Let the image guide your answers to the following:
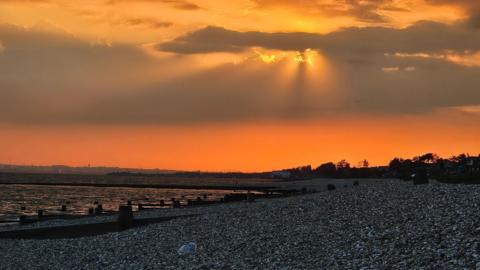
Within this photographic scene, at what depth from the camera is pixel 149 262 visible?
21438 mm

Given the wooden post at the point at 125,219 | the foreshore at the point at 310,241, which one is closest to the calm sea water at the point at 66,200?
the wooden post at the point at 125,219

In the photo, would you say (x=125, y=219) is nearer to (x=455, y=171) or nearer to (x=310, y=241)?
(x=310, y=241)

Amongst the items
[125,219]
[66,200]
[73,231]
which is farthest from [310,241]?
[66,200]

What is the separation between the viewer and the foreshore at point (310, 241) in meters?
15.8

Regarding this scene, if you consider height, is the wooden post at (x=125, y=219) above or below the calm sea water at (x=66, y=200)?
above

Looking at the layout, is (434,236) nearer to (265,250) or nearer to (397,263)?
(397,263)

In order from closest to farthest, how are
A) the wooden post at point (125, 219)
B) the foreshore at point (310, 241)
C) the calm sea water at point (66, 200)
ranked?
the foreshore at point (310, 241)
the wooden post at point (125, 219)
the calm sea water at point (66, 200)

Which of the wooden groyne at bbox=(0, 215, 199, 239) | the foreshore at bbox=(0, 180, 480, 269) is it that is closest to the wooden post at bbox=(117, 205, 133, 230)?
the wooden groyne at bbox=(0, 215, 199, 239)

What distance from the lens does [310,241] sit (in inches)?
786

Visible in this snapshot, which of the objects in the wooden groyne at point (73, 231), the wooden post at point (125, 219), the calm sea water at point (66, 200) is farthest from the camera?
the calm sea water at point (66, 200)

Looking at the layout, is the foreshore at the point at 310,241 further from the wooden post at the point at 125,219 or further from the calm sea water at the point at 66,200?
the calm sea water at the point at 66,200

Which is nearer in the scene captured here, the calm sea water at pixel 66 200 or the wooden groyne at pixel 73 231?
the wooden groyne at pixel 73 231

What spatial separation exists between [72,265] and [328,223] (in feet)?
33.8

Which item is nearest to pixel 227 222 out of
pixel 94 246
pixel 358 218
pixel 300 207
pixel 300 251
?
pixel 300 207
